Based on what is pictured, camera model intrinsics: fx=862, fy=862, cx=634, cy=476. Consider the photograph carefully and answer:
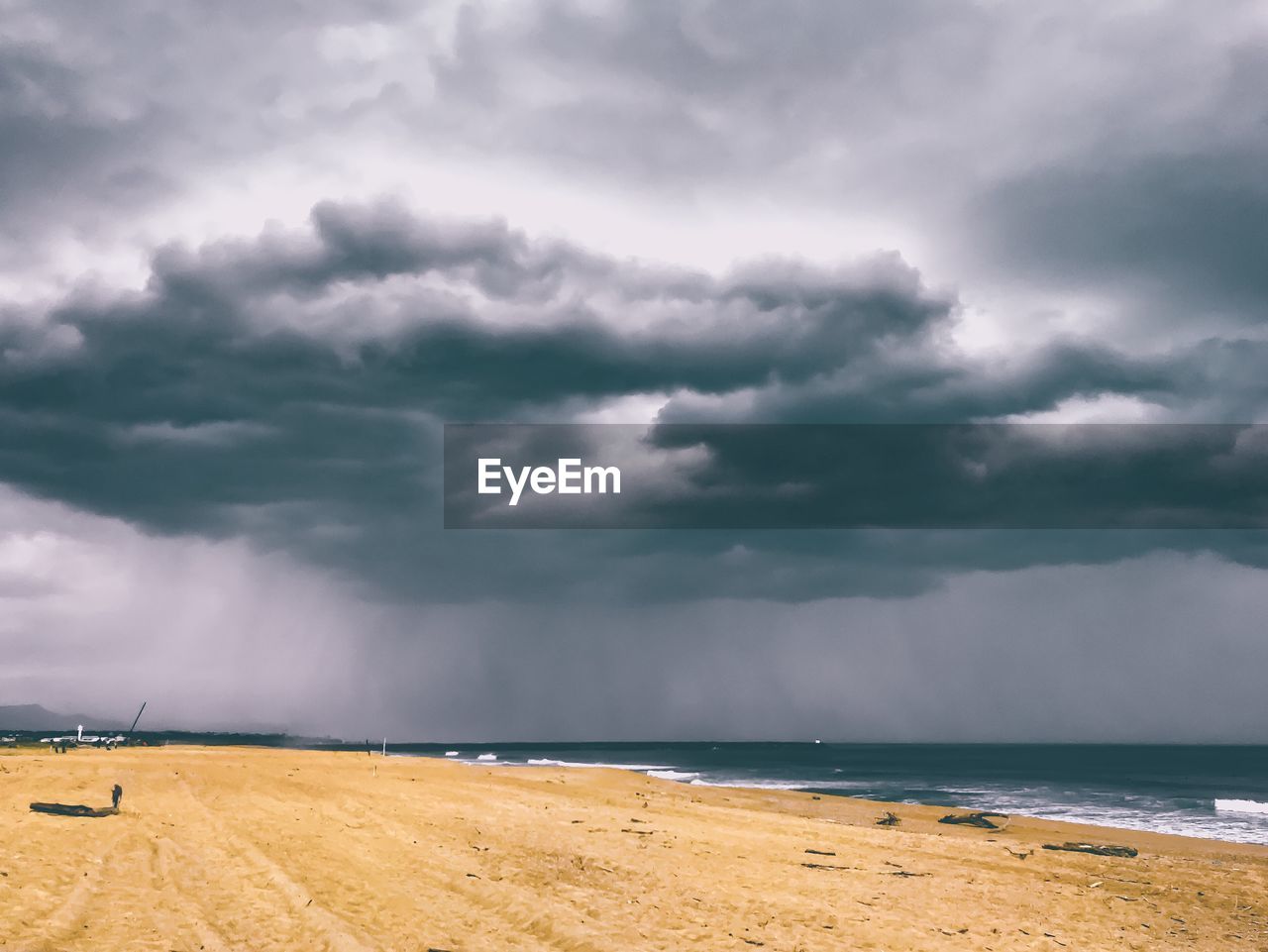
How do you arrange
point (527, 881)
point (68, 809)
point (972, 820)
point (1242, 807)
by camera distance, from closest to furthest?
point (527, 881) < point (68, 809) < point (972, 820) < point (1242, 807)

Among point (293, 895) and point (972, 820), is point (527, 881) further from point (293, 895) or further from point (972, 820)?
point (972, 820)

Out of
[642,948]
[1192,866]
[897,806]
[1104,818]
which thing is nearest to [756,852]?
[642,948]

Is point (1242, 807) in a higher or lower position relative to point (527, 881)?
lower

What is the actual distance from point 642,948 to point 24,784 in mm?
26627

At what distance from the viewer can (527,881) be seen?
19516 millimetres

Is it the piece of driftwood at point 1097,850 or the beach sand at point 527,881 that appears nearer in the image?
the beach sand at point 527,881

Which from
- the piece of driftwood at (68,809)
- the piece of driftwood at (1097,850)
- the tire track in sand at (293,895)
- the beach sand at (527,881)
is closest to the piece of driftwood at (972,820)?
the beach sand at (527,881)

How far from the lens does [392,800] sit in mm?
31344

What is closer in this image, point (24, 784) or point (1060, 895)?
point (1060, 895)

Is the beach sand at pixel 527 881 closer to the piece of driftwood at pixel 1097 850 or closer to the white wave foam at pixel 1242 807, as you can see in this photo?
the piece of driftwood at pixel 1097 850

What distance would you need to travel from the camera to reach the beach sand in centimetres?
1514

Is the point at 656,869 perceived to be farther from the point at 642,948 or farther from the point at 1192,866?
the point at 1192,866

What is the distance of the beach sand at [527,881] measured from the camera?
596 inches

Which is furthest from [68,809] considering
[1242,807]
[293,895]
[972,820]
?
[1242,807]
